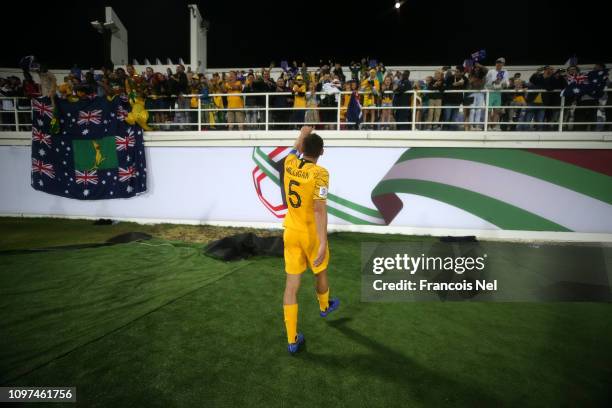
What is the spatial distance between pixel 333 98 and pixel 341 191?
3.20m

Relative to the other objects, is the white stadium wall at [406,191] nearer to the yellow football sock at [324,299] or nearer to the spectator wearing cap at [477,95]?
the spectator wearing cap at [477,95]

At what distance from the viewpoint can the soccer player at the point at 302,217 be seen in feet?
12.3

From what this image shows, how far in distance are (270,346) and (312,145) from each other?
233 centimetres

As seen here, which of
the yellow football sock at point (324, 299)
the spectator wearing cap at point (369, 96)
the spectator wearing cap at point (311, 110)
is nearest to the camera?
the yellow football sock at point (324, 299)

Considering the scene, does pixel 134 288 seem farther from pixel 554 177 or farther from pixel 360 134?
pixel 554 177

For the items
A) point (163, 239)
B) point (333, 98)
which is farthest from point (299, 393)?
point (333, 98)

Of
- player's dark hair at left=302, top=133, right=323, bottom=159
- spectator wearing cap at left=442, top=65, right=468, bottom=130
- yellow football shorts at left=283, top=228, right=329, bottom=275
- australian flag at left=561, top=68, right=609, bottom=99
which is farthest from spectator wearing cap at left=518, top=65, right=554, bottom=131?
yellow football shorts at left=283, top=228, right=329, bottom=275

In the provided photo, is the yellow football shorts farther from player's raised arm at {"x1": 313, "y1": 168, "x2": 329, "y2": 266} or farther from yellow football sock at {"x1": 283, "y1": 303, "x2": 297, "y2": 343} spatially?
yellow football sock at {"x1": 283, "y1": 303, "x2": 297, "y2": 343}

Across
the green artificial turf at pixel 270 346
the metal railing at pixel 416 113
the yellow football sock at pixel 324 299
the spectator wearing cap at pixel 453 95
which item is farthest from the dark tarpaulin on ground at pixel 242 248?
the spectator wearing cap at pixel 453 95

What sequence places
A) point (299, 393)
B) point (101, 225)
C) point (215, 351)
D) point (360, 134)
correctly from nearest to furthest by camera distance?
point (299, 393)
point (215, 351)
point (360, 134)
point (101, 225)

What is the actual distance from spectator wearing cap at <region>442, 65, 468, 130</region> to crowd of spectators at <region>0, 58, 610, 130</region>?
25 mm

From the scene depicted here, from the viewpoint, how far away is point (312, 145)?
3.82 meters

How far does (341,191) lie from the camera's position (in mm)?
9781

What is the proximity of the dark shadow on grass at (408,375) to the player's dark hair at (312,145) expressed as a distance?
2212mm
